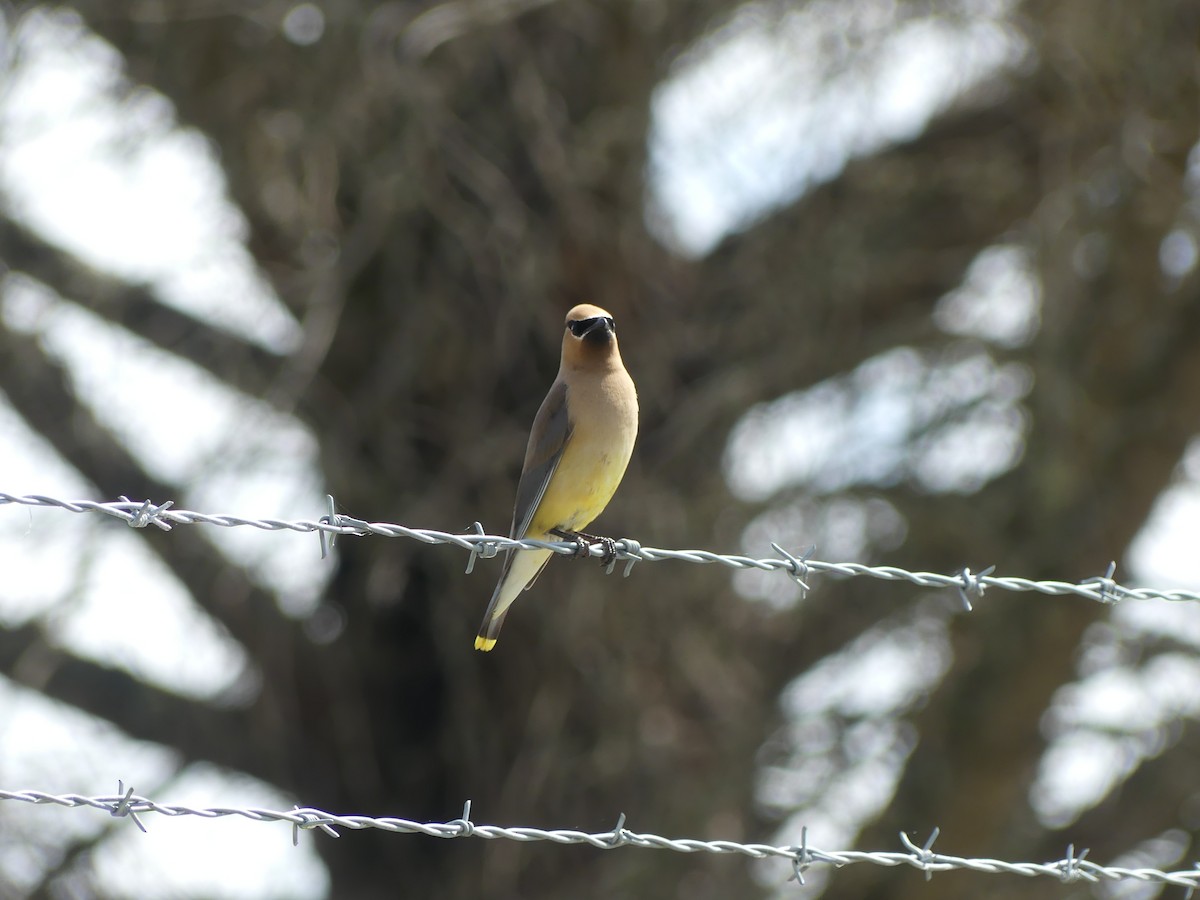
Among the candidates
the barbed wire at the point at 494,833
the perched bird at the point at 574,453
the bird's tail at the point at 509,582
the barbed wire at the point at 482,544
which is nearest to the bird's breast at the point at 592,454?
the perched bird at the point at 574,453

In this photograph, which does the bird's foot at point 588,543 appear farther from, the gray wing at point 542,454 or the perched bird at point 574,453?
the gray wing at point 542,454

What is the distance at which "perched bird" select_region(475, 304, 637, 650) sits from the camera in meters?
5.67

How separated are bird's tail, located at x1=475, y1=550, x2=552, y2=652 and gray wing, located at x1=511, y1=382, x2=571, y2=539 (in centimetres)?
12

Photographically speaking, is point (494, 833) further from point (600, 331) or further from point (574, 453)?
point (600, 331)

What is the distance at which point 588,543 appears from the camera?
5719 millimetres

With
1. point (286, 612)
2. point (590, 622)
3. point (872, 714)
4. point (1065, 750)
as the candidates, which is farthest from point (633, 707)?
point (1065, 750)

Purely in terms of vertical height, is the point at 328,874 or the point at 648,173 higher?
the point at 648,173

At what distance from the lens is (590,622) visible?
26.9 ft

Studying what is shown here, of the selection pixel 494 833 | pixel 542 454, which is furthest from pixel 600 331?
pixel 494 833

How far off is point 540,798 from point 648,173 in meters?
3.25

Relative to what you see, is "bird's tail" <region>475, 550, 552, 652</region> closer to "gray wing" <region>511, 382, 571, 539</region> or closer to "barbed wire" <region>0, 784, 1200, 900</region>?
"gray wing" <region>511, 382, 571, 539</region>

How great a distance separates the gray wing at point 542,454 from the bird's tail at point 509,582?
0.12m

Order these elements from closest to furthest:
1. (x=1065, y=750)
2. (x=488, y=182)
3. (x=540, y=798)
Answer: (x=488, y=182)
(x=540, y=798)
(x=1065, y=750)

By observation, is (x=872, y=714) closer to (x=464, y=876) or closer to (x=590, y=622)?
(x=590, y=622)
